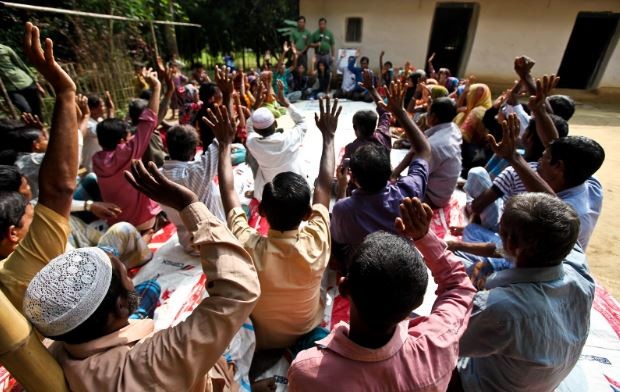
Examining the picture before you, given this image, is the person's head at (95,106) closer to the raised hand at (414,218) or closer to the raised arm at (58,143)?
the raised arm at (58,143)

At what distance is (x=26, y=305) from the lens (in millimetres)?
793

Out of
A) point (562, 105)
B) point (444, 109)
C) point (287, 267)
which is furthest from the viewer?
point (562, 105)

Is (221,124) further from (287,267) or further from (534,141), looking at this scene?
(534,141)

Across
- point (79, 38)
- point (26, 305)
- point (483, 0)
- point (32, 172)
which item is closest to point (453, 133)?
point (26, 305)

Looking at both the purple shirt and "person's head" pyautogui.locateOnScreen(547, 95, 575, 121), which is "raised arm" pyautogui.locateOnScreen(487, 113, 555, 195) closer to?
the purple shirt

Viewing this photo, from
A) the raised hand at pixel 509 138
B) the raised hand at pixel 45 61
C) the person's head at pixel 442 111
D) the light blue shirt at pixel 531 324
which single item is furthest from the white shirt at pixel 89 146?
the light blue shirt at pixel 531 324

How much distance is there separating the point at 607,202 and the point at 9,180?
5.71 meters

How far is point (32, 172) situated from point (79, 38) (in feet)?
15.4

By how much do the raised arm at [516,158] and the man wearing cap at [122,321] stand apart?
5.11 ft

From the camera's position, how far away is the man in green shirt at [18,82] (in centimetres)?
444

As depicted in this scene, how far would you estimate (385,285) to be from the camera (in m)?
0.89

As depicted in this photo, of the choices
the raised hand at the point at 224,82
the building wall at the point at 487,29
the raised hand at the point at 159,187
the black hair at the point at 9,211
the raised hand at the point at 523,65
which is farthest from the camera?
the building wall at the point at 487,29

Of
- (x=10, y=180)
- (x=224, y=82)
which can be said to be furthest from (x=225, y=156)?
(x=10, y=180)

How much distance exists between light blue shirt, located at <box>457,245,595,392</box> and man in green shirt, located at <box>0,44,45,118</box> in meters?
6.00
